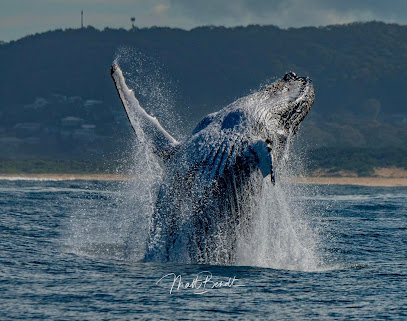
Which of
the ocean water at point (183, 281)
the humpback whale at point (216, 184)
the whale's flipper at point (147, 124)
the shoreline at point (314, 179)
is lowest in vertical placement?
the shoreline at point (314, 179)

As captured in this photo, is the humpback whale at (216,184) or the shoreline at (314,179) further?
the shoreline at (314,179)

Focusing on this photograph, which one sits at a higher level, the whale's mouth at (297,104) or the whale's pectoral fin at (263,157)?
the whale's mouth at (297,104)

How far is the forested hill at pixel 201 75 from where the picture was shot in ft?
345

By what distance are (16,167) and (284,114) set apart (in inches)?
2709

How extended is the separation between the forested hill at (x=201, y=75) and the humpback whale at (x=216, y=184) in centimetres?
7847

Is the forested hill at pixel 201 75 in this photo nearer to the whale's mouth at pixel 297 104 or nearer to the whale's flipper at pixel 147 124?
the whale's mouth at pixel 297 104

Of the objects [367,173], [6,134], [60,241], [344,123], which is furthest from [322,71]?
[60,241]

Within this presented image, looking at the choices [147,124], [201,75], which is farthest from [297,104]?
[201,75]

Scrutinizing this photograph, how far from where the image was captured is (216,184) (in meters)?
11.6

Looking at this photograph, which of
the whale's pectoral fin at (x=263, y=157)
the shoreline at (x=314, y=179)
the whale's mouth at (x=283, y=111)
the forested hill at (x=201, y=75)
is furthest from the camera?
the forested hill at (x=201, y=75)

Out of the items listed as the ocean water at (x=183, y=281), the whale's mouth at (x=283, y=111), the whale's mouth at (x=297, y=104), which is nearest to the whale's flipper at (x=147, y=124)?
the ocean water at (x=183, y=281)

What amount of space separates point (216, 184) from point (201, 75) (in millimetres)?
125698

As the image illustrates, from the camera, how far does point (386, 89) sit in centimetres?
13038

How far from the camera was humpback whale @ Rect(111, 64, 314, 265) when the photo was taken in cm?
1162
